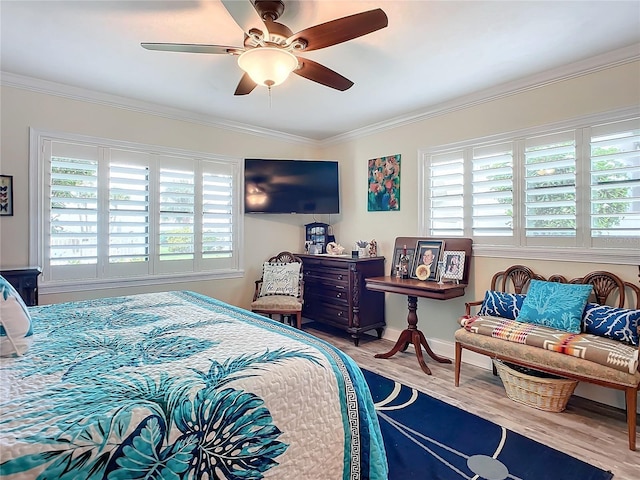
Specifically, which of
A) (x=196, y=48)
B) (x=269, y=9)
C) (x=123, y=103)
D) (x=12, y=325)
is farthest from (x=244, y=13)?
(x=123, y=103)

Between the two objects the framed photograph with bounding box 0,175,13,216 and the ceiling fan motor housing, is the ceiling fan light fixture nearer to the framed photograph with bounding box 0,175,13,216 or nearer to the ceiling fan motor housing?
the ceiling fan motor housing

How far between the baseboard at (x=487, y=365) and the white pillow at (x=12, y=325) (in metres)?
3.38

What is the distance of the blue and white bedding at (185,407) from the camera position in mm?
911

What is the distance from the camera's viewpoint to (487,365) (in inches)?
131

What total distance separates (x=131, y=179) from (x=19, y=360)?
8.52 ft

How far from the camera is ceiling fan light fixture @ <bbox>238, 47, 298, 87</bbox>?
1979 mm

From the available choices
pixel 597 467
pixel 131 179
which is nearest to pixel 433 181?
pixel 597 467

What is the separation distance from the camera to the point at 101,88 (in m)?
3.27

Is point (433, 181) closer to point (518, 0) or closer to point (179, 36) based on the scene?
point (518, 0)

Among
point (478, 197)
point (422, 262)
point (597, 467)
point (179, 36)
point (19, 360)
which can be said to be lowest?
point (597, 467)

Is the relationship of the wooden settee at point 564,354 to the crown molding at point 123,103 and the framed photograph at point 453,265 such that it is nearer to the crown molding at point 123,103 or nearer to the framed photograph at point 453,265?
the framed photograph at point 453,265

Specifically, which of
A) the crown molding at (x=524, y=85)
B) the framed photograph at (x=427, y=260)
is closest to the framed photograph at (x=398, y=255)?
the framed photograph at (x=427, y=260)

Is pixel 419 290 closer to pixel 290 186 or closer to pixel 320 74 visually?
pixel 320 74

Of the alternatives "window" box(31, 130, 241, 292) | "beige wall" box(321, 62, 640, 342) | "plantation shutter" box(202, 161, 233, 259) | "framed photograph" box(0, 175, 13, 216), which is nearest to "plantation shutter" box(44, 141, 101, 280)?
"window" box(31, 130, 241, 292)
